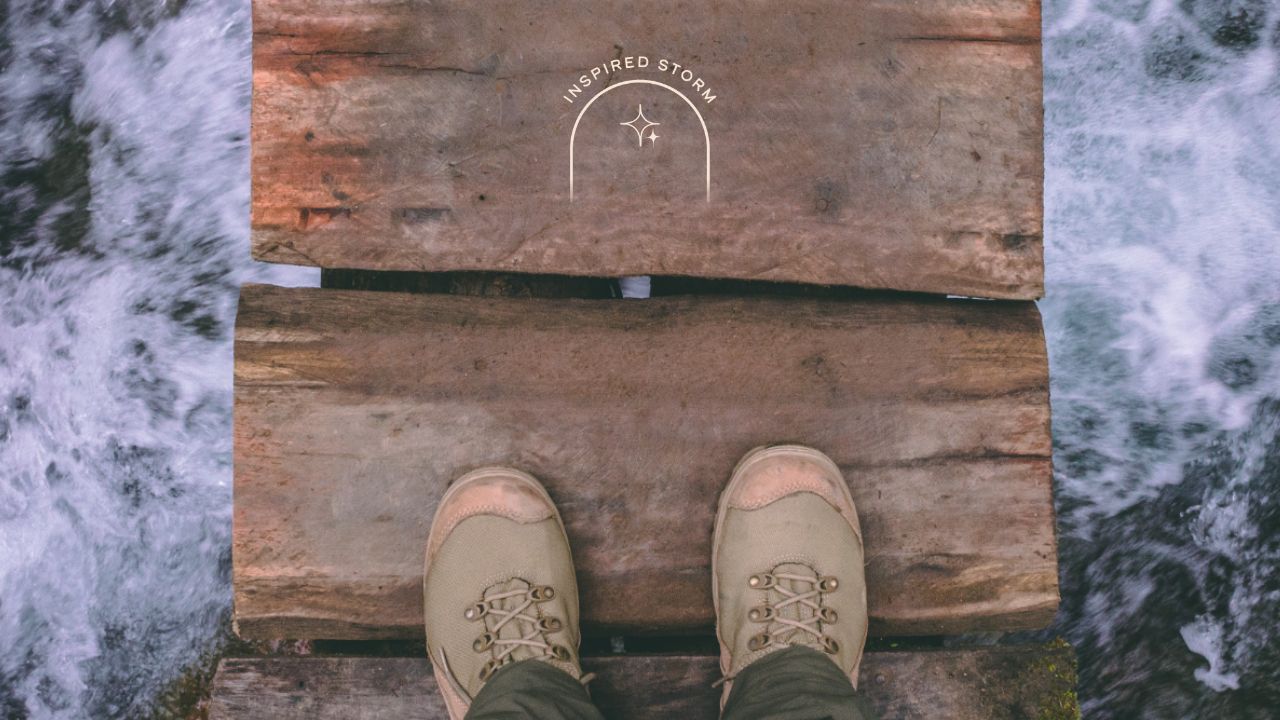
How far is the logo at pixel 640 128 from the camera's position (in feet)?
4.56

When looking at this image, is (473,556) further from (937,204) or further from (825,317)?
(937,204)

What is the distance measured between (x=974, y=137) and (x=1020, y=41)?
0.73ft

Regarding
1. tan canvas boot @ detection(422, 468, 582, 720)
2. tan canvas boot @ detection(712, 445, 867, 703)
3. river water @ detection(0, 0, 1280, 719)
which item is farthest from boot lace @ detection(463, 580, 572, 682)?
river water @ detection(0, 0, 1280, 719)

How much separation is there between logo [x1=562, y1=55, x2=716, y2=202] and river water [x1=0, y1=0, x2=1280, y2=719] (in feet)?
3.99

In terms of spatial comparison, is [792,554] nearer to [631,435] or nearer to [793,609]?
[793,609]

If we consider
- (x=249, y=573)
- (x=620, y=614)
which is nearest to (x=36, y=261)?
(x=249, y=573)

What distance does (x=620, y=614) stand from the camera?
1.47 metres

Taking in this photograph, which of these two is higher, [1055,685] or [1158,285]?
[1158,285]

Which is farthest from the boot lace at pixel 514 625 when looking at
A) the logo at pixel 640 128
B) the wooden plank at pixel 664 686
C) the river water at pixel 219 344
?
the river water at pixel 219 344

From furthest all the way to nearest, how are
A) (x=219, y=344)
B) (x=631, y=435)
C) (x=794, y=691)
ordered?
(x=219, y=344), (x=631, y=435), (x=794, y=691)

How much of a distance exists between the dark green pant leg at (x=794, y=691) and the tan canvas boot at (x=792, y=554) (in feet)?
0.12

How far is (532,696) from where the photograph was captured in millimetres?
1335

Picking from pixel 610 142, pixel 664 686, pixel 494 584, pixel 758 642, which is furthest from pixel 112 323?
pixel 758 642

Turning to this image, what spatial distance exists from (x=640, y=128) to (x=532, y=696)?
1068mm
